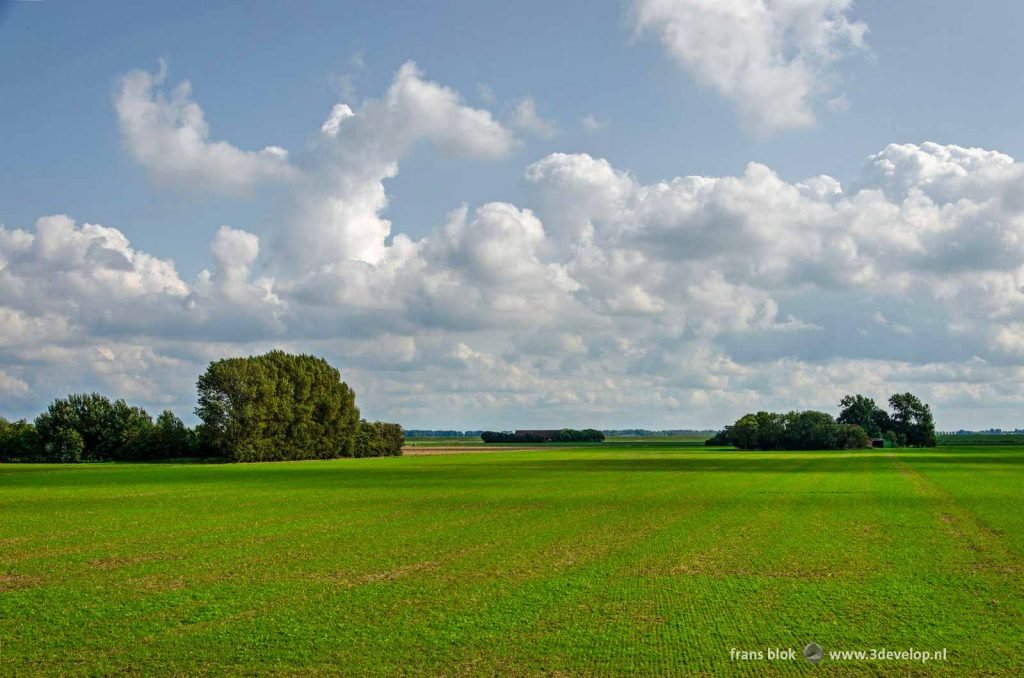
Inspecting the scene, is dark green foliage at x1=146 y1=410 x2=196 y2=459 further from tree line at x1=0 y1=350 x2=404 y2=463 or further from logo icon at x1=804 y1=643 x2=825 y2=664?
logo icon at x1=804 y1=643 x2=825 y2=664

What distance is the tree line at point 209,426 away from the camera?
387 feet

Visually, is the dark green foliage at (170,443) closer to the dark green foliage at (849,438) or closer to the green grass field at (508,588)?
the green grass field at (508,588)

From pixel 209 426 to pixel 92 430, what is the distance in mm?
20384

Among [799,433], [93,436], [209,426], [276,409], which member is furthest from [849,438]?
[93,436]

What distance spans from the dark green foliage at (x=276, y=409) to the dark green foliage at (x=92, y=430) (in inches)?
507

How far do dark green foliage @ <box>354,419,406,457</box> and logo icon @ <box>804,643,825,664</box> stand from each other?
446ft

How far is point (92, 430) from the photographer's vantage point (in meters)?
124

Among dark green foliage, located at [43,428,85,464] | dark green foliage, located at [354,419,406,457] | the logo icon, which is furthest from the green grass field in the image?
dark green foliage, located at [354,419,406,457]

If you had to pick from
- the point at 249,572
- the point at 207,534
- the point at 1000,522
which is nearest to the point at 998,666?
the point at 249,572

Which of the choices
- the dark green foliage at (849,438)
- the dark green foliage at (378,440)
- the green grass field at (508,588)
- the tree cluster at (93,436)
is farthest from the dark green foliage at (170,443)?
the dark green foliage at (849,438)

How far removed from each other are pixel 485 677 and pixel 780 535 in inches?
714

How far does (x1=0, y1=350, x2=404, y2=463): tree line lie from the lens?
387ft

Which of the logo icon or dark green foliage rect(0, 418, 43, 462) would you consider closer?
the logo icon

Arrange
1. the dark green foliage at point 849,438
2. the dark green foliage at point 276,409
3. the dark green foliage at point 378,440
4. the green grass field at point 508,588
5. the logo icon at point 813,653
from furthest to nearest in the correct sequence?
the dark green foliage at point 849,438 < the dark green foliage at point 378,440 < the dark green foliage at point 276,409 < the green grass field at point 508,588 < the logo icon at point 813,653
